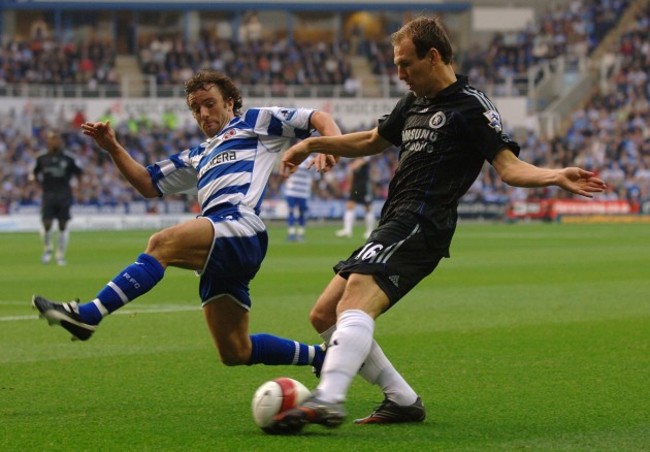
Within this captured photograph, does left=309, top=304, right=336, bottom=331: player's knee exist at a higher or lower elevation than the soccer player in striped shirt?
lower

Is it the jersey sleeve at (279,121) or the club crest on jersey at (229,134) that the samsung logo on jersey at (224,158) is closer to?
the club crest on jersey at (229,134)

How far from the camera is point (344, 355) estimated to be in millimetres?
5992

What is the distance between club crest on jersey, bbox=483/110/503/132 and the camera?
632cm

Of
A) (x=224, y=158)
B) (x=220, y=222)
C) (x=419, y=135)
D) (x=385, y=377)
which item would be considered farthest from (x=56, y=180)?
(x=419, y=135)

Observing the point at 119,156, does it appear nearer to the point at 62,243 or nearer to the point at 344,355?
the point at 344,355

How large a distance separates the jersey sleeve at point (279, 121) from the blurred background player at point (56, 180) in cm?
1346

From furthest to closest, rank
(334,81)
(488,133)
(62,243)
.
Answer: (334,81)
(62,243)
(488,133)

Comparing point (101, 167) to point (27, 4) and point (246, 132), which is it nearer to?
point (27, 4)

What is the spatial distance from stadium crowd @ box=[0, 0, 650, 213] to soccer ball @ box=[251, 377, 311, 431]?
3431 centimetres

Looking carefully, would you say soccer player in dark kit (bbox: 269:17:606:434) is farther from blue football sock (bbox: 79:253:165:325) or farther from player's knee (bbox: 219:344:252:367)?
blue football sock (bbox: 79:253:165:325)

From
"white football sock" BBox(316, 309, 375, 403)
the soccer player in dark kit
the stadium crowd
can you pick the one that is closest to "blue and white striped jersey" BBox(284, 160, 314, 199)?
the stadium crowd

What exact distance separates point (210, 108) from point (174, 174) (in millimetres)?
503

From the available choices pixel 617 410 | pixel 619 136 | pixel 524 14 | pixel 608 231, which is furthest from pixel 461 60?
pixel 617 410

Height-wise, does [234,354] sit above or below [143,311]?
above
